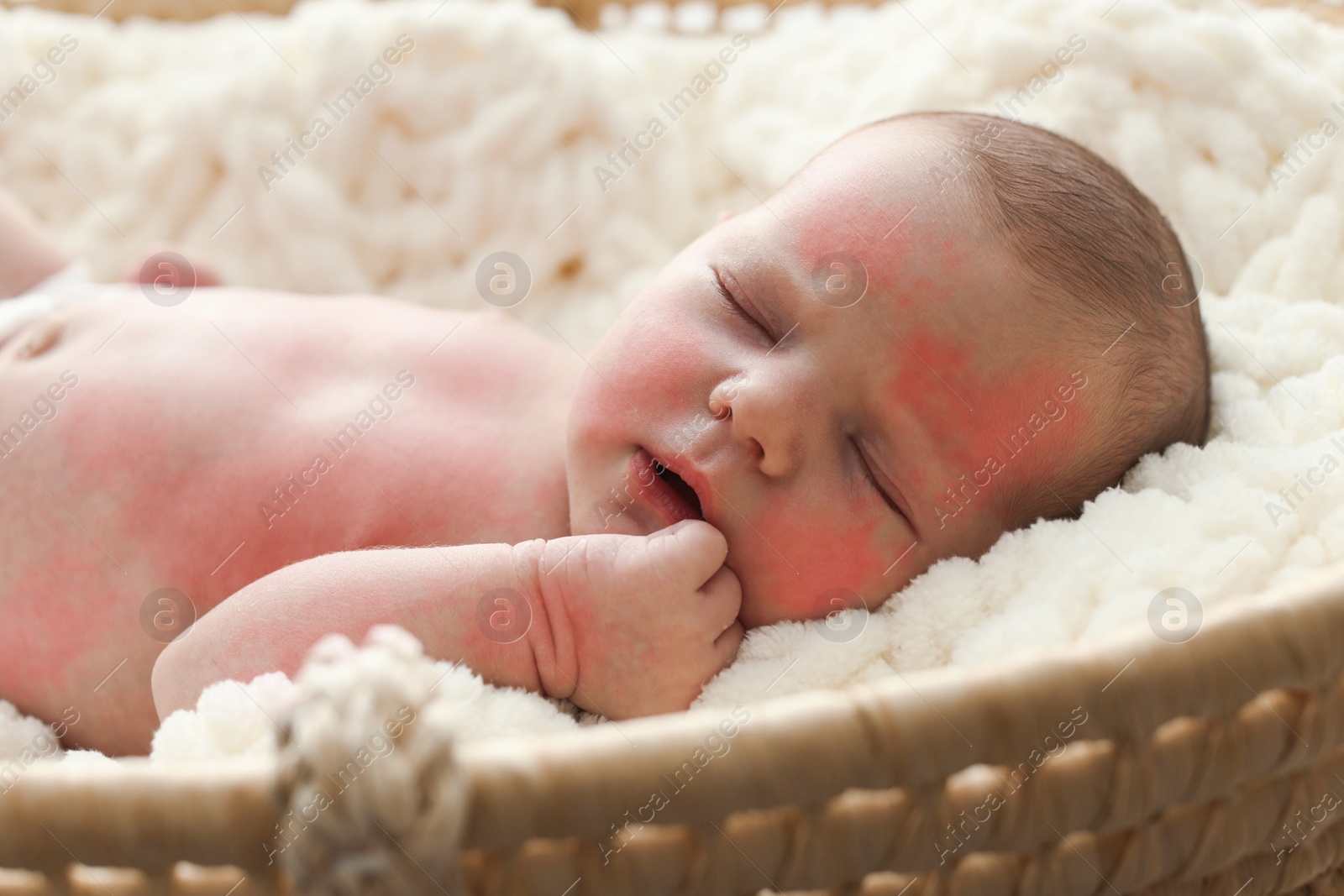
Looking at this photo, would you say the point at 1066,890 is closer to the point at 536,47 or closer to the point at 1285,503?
the point at 1285,503

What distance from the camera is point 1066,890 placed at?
610 mm

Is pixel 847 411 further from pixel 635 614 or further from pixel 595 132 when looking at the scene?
pixel 595 132

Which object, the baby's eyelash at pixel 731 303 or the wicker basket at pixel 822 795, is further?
the baby's eyelash at pixel 731 303

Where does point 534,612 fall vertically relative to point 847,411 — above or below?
below

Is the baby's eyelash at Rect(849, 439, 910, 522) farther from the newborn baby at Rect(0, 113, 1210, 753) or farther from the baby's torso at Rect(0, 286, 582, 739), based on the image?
the baby's torso at Rect(0, 286, 582, 739)

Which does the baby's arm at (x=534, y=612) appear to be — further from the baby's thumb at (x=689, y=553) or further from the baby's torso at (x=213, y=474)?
the baby's torso at (x=213, y=474)

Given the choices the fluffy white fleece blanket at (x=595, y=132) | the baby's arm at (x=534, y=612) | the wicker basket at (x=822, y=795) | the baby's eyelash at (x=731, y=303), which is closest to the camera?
the wicker basket at (x=822, y=795)

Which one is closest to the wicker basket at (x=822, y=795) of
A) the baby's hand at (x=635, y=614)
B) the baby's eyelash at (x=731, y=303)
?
the baby's hand at (x=635, y=614)

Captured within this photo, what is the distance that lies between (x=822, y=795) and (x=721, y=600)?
37 cm

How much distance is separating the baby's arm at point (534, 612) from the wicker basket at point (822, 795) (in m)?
0.32

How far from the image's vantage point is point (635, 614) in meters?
0.86

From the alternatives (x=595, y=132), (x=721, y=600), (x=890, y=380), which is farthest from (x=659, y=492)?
(x=595, y=132)

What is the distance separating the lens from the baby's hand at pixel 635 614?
865 millimetres

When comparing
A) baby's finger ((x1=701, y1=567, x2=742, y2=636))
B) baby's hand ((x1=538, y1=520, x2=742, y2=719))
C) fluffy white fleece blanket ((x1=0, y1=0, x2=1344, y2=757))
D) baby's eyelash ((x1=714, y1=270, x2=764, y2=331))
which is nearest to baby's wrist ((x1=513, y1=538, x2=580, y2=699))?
baby's hand ((x1=538, y1=520, x2=742, y2=719))
